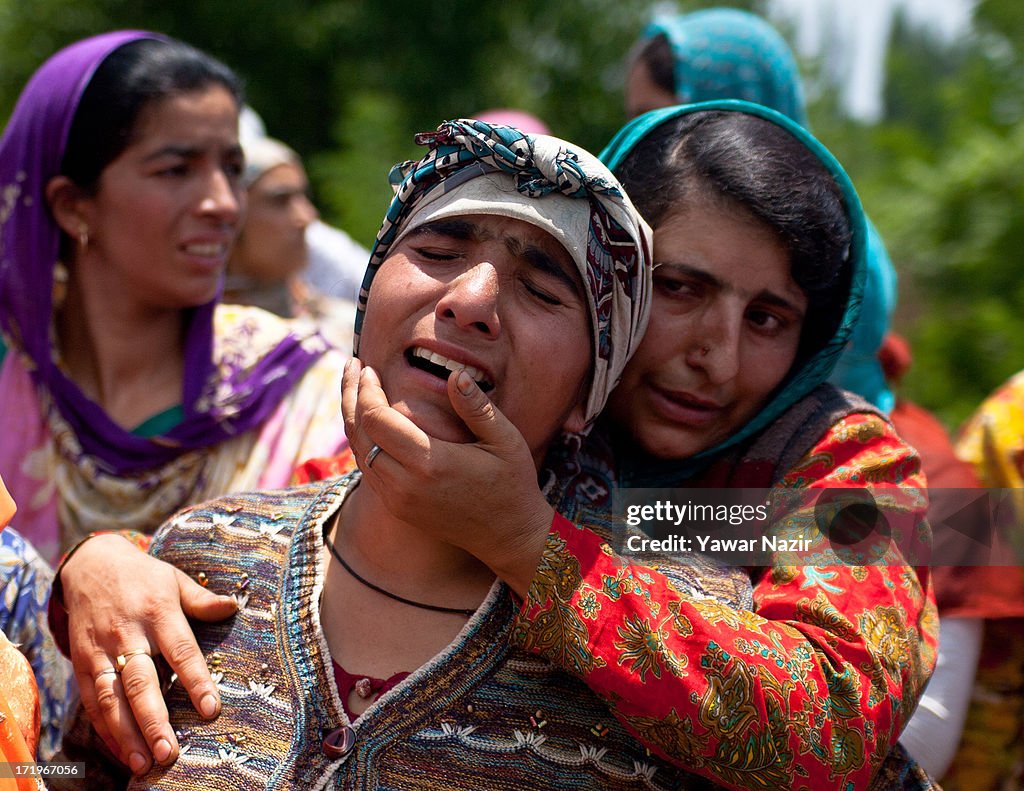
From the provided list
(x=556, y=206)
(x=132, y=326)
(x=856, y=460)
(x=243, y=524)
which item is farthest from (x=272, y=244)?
(x=856, y=460)

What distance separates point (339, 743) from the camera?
1762 mm

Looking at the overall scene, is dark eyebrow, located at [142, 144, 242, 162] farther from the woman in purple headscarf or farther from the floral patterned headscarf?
the floral patterned headscarf

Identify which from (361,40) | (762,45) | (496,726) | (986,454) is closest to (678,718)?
(496,726)

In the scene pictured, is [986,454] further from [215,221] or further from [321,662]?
[215,221]

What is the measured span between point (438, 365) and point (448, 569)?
394 millimetres

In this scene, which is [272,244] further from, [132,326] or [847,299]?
[847,299]

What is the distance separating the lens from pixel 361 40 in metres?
13.7

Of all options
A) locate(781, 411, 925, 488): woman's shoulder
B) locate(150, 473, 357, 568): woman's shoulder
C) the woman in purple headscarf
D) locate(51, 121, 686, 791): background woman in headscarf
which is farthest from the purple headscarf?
locate(781, 411, 925, 488): woman's shoulder

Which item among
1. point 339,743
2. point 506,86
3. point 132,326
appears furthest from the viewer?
point 506,86

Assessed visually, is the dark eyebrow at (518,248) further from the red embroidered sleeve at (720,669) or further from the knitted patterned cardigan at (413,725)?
the knitted patterned cardigan at (413,725)

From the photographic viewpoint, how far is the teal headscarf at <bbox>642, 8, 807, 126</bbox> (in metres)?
3.60

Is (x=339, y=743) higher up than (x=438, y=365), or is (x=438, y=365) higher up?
(x=438, y=365)

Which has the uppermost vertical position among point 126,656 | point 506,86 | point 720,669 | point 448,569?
point 720,669

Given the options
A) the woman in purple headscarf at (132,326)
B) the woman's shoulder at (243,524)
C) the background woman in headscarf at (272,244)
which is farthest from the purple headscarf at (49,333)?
the background woman in headscarf at (272,244)
